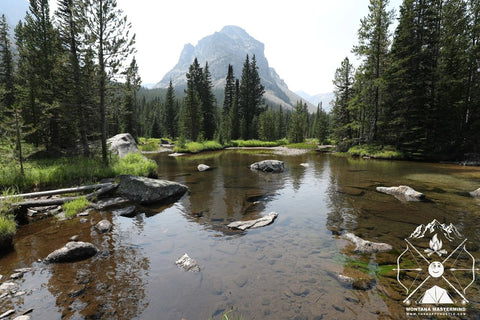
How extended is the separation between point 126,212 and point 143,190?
214 centimetres

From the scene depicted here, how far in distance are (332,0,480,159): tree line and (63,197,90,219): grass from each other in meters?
36.1

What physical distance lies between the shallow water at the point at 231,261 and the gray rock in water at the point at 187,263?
0.51ft

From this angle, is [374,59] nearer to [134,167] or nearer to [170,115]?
[134,167]

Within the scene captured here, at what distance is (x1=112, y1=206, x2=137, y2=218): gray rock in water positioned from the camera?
9867 mm

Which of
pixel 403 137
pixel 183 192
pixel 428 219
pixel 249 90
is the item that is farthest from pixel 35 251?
pixel 249 90

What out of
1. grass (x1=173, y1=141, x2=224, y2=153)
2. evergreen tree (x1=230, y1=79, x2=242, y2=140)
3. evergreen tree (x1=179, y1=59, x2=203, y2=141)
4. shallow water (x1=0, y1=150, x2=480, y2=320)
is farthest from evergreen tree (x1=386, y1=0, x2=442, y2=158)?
evergreen tree (x1=230, y1=79, x2=242, y2=140)

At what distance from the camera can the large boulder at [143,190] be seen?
1180 cm

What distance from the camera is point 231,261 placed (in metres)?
6.14

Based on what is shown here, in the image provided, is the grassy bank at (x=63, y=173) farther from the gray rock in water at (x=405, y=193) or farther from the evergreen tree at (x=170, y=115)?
the evergreen tree at (x=170, y=115)

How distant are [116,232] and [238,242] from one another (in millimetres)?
4713

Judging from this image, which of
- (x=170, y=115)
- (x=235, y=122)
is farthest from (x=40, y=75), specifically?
(x=170, y=115)

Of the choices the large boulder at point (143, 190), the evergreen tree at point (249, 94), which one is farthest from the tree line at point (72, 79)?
the evergreen tree at point (249, 94)

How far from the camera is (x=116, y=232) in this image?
810 centimetres

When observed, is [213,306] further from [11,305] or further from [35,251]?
[35,251]
